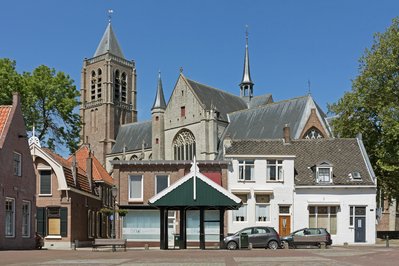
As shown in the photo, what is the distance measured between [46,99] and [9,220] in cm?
2111

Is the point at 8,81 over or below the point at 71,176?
over

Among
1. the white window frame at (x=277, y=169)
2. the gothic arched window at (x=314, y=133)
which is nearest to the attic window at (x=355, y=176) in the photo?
the white window frame at (x=277, y=169)

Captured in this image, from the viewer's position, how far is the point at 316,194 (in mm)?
42969

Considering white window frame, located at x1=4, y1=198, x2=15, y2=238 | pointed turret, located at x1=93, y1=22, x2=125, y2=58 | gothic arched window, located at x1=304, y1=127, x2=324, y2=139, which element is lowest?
white window frame, located at x1=4, y1=198, x2=15, y2=238

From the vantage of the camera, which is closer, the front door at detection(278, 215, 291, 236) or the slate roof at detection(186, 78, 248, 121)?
the front door at detection(278, 215, 291, 236)

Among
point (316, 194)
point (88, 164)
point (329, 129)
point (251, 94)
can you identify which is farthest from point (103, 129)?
point (316, 194)

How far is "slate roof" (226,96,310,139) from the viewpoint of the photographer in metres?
68.8

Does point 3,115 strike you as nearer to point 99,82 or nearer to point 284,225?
point 284,225

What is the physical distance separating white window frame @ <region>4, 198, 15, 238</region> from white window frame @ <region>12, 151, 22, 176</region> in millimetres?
1589

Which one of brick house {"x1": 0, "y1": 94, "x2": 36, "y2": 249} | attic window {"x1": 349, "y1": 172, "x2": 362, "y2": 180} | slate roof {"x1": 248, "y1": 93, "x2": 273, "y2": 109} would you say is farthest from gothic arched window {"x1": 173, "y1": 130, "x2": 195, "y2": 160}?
brick house {"x1": 0, "y1": 94, "x2": 36, "y2": 249}

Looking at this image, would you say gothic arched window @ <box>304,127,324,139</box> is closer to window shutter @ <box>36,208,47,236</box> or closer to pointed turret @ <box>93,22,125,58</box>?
window shutter @ <box>36,208,47,236</box>

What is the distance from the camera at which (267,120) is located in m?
72.4

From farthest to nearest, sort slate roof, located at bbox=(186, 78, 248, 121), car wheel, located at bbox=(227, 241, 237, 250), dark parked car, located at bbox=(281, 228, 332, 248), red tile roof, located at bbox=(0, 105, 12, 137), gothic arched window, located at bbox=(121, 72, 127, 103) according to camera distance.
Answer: gothic arched window, located at bbox=(121, 72, 127, 103), slate roof, located at bbox=(186, 78, 248, 121), dark parked car, located at bbox=(281, 228, 332, 248), car wheel, located at bbox=(227, 241, 237, 250), red tile roof, located at bbox=(0, 105, 12, 137)

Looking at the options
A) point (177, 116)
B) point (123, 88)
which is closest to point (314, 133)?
point (177, 116)
